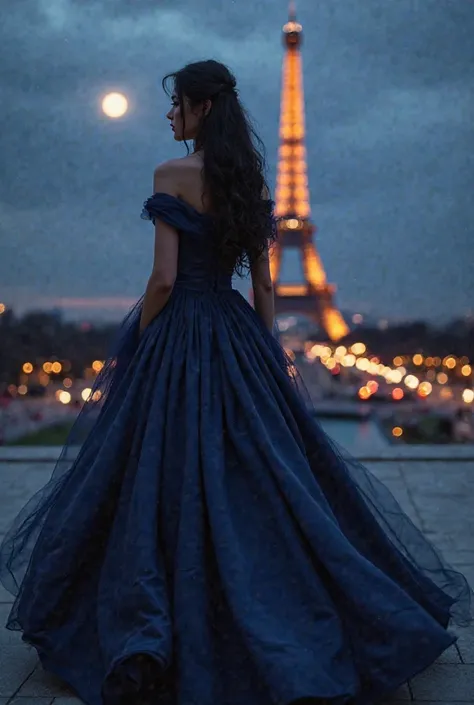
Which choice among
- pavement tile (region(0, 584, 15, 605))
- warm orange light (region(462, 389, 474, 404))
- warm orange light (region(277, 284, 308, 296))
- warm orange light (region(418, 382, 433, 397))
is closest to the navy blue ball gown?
pavement tile (region(0, 584, 15, 605))

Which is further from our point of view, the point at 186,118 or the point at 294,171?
the point at 294,171

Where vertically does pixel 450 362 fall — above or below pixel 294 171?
below

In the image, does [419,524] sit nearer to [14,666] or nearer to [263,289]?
[263,289]

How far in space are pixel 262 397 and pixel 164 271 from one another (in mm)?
462

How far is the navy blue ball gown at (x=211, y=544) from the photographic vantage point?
8.72 feet

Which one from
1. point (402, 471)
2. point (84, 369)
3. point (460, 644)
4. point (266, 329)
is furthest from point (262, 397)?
point (84, 369)

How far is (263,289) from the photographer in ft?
10.9

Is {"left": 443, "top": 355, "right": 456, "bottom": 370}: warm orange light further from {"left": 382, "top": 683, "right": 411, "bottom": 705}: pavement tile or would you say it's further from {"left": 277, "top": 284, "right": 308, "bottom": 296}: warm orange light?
{"left": 382, "top": 683, "right": 411, "bottom": 705}: pavement tile

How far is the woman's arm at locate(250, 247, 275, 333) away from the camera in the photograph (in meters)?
3.29

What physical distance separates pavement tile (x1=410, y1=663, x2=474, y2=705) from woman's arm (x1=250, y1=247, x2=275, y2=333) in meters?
1.14

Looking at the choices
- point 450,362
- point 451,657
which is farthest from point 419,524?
point 450,362

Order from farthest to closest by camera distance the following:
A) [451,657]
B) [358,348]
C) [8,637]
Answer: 1. [358,348]
2. [8,637]
3. [451,657]

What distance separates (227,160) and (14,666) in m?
1.62

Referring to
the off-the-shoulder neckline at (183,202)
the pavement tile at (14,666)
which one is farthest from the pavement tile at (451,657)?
the off-the-shoulder neckline at (183,202)
